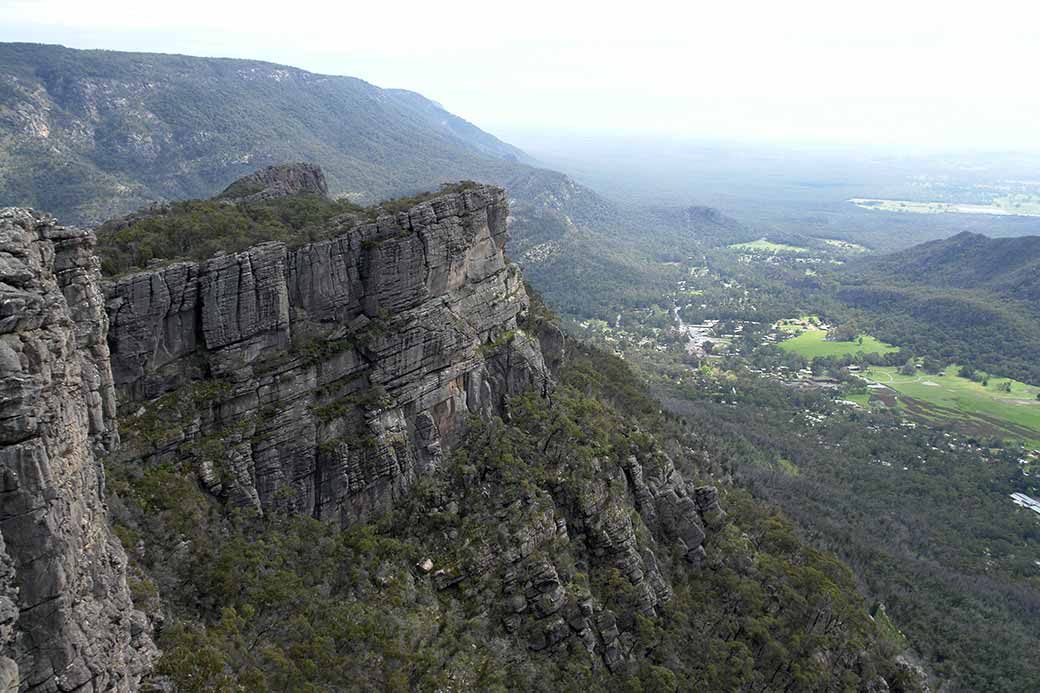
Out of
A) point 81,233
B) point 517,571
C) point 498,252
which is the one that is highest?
point 81,233

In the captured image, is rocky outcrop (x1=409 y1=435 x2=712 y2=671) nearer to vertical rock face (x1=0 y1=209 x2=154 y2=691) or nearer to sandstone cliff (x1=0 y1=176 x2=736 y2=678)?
sandstone cliff (x1=0 y1=176 x2=736 y2=678)

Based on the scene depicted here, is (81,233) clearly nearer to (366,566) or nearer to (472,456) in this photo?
(366,566)

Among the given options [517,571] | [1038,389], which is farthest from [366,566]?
[1038,389]

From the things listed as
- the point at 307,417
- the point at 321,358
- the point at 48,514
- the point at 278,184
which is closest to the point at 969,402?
the point at 278,184

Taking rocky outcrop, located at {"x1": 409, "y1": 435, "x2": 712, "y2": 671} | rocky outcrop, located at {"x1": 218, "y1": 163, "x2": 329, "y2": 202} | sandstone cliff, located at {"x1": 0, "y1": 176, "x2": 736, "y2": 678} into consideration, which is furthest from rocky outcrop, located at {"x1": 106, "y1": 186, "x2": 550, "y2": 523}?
rocky outcrop, located at {"x1": 218, "y1": 163, "x2": 329, "y2": 202}

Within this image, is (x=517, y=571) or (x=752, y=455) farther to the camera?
(x=752, y=455)

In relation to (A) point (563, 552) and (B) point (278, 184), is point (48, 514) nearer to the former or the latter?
(A) point (563, 552)

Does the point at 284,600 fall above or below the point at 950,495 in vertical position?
above
